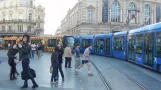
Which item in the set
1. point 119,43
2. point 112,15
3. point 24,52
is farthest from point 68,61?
point 112,15

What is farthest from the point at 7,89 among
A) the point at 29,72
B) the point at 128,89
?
the point at 128,89

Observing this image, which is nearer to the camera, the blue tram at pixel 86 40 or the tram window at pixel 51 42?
the blue tram at pixel 86 40

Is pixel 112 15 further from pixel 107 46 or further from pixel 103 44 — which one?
pixel 107 46

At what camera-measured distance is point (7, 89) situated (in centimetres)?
1180

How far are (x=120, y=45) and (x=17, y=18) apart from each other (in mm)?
56602

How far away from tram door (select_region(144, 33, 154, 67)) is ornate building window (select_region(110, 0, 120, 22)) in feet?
159

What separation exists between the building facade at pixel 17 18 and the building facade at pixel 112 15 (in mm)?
18708

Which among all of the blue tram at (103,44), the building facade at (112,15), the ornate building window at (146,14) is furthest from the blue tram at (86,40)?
the ornate building window at (146,14)

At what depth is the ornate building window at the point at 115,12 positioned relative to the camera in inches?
2694

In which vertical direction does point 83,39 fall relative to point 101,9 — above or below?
below

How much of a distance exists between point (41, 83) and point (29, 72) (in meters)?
1.90

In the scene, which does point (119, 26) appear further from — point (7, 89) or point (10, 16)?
point (7, 89)

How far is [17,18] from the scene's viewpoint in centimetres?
8206

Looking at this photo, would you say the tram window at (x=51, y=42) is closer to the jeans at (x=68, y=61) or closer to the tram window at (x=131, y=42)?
the tram window at (x=131, y=42)
